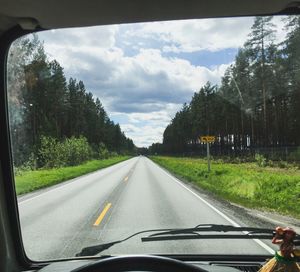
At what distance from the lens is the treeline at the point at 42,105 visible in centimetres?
438

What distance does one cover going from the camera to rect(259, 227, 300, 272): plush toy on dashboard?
2.47m

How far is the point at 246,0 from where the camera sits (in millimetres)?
3742

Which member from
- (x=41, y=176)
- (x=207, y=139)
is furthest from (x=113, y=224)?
(x=207, y=139)

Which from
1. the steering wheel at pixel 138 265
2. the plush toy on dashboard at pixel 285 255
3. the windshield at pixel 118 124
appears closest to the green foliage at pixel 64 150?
the windshield at pixel 118 124

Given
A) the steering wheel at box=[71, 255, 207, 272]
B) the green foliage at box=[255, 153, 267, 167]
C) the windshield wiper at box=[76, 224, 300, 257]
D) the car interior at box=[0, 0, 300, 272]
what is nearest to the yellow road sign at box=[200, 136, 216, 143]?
the windshield wiper at box=[76, 224, 300, 257]

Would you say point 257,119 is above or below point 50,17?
below

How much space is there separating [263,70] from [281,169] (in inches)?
534

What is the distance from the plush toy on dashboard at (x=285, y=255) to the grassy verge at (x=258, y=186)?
891cm

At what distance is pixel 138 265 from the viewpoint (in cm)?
238

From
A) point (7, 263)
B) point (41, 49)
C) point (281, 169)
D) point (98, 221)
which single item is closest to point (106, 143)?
point (98, 221)

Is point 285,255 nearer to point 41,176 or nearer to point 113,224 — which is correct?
point 113,224

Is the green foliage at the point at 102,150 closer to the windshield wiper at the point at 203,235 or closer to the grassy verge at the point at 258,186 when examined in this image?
the grassy verge at the point at 258,186

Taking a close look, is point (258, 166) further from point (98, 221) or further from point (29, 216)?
point (29, 216)

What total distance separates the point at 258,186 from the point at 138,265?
14.7 metres
